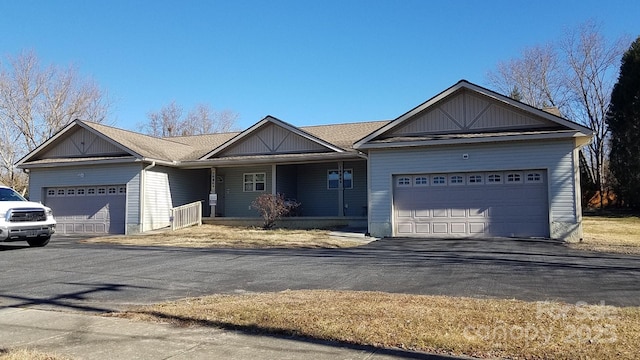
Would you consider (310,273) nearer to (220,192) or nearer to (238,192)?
(238,192)

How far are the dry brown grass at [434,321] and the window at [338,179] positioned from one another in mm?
15464

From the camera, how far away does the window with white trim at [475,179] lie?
1666cm

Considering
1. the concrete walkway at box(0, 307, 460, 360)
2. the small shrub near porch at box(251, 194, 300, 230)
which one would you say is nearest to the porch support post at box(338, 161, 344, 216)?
the small shrub near porch at box(251, 194, 300, 230)

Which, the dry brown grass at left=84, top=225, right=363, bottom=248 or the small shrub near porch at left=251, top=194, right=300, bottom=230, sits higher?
the small shrub near porch at left=251, top=194, right=300, bottom=230

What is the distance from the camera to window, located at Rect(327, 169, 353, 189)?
22469 mm

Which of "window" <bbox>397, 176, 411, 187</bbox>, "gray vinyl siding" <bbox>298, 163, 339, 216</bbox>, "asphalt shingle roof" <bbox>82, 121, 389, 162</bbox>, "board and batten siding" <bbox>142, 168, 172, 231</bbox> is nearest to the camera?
"window" <bbox>397, 176, 411, 187</bbox>

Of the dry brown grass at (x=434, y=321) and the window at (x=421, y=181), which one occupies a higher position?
the window at (x=421, y=181)

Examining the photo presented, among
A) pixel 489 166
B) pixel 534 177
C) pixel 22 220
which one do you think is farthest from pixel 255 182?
pixel 534 177

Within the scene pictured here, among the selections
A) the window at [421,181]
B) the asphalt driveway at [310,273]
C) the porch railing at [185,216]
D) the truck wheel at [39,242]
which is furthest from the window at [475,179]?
the truck wheel at [39,242]

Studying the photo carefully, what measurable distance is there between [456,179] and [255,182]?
10.8 m

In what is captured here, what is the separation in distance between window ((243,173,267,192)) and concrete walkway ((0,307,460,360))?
17974 millimetres

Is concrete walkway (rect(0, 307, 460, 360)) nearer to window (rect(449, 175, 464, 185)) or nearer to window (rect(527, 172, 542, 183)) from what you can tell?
window (rect(449, 175, 464, 185))

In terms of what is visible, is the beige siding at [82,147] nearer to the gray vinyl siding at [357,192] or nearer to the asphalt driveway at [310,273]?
the asphalt driveway at [310,273]

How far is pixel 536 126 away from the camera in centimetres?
1628
